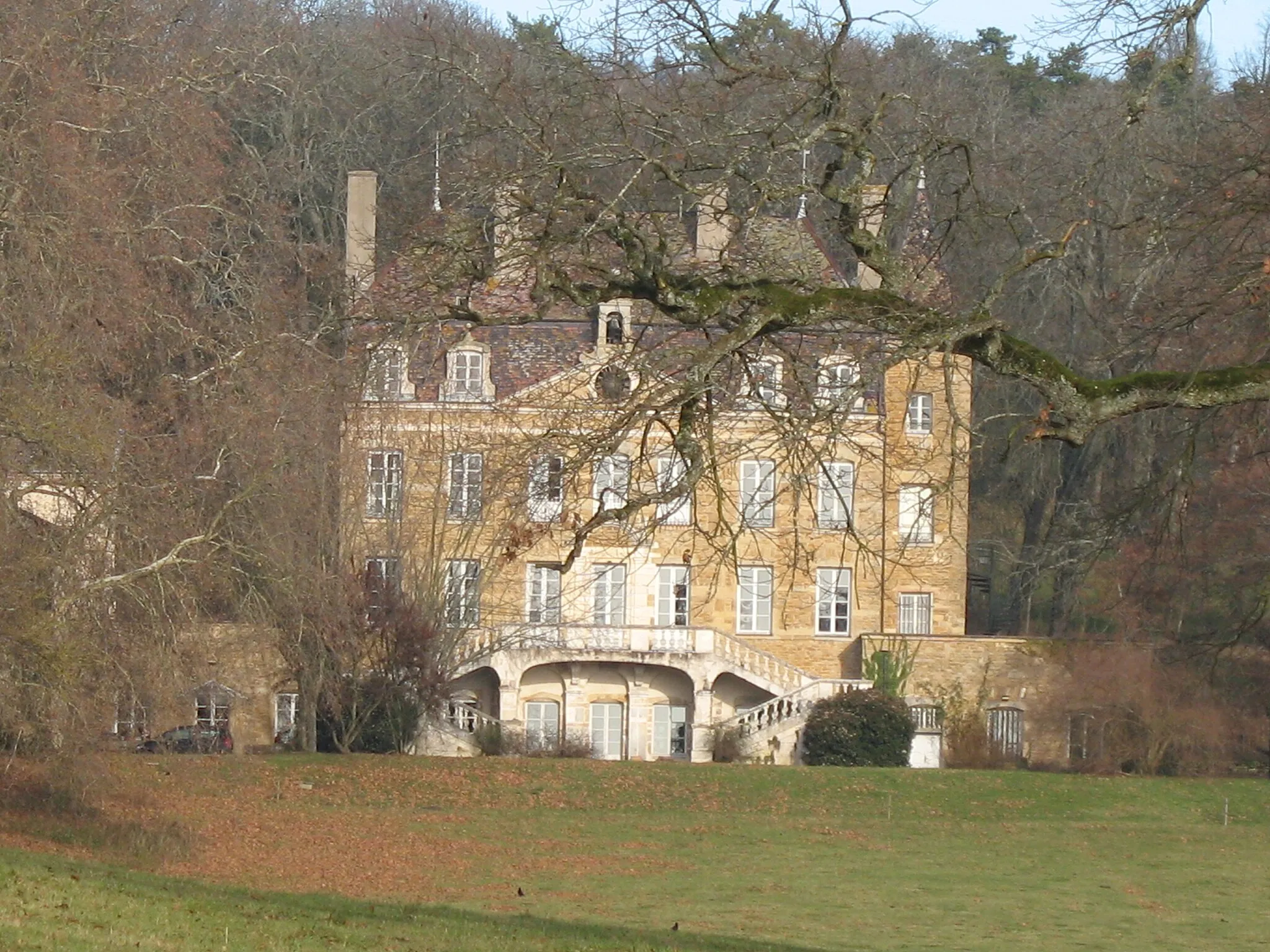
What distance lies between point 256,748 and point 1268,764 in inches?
772

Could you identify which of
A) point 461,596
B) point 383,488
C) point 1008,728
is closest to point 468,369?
point 461,596

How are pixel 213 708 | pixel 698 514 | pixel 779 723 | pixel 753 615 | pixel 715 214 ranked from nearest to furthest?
pixel 715 214 → pixel 698 514 → pixel 213 708 → pixel 779 723 → pixel 753 615

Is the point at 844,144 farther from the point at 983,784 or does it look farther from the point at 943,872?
the point at 983,784

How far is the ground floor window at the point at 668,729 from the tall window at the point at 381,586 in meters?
7.58

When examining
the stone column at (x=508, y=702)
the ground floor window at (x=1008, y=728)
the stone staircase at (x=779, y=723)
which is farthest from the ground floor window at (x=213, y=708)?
the ground floor window at (x=1008, y=728)

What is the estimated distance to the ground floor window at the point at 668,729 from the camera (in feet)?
A: 137

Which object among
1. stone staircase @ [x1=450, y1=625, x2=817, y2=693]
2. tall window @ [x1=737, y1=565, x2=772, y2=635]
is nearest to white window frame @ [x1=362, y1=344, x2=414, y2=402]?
stone staircase @ [x1=450, y1=625, x2=817, y2=693]

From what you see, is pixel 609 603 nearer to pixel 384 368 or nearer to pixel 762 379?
pixel 384 368

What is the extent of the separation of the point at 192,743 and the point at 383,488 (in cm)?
577

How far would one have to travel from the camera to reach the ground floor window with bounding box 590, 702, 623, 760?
4169 centimetres

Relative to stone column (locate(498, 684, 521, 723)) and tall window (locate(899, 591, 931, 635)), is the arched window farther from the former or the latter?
tall window (locate(899, 591, 931, 635))

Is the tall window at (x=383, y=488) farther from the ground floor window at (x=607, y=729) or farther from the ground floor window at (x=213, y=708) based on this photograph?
the ground floor window at (x=607, y=729)

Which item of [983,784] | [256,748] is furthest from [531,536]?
[256,748]

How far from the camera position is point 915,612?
146 ft
